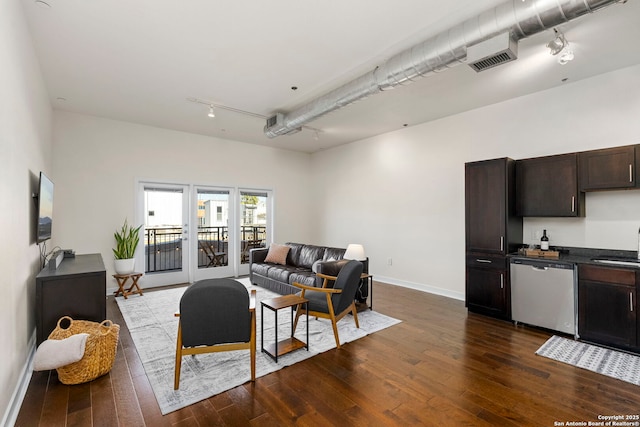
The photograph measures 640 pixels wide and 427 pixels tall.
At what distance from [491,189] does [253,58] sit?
367cm

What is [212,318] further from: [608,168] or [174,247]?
[608,168]

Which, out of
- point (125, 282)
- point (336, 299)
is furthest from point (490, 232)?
point (125, 282)

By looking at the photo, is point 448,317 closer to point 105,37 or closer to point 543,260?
point 543,260

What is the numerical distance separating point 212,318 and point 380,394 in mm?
1527

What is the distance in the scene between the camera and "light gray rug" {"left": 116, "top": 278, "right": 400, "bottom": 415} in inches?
98.2

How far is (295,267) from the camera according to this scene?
5707 millimetres

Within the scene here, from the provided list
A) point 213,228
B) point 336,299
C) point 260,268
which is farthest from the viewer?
point 213,228

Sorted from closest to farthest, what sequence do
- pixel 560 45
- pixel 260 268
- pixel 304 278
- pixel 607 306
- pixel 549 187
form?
pixel 560 45 < pixel 607 306 < pixel 549 187 < pixel 304 278 < pixel 260 268

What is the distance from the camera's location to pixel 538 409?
223cm

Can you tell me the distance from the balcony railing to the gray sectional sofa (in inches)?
45.8

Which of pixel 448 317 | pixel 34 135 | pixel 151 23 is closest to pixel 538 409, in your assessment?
pixel 448 317

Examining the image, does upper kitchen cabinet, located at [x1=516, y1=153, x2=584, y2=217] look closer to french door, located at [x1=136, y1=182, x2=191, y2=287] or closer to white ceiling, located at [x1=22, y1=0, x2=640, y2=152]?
white ceiling, located at [x1=22, y1=0, x2=640, y2=152]

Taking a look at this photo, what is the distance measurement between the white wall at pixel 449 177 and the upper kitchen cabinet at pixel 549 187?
0.99 ft

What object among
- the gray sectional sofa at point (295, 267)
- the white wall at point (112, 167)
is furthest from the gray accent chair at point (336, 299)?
the white wall at point (112, 167)
